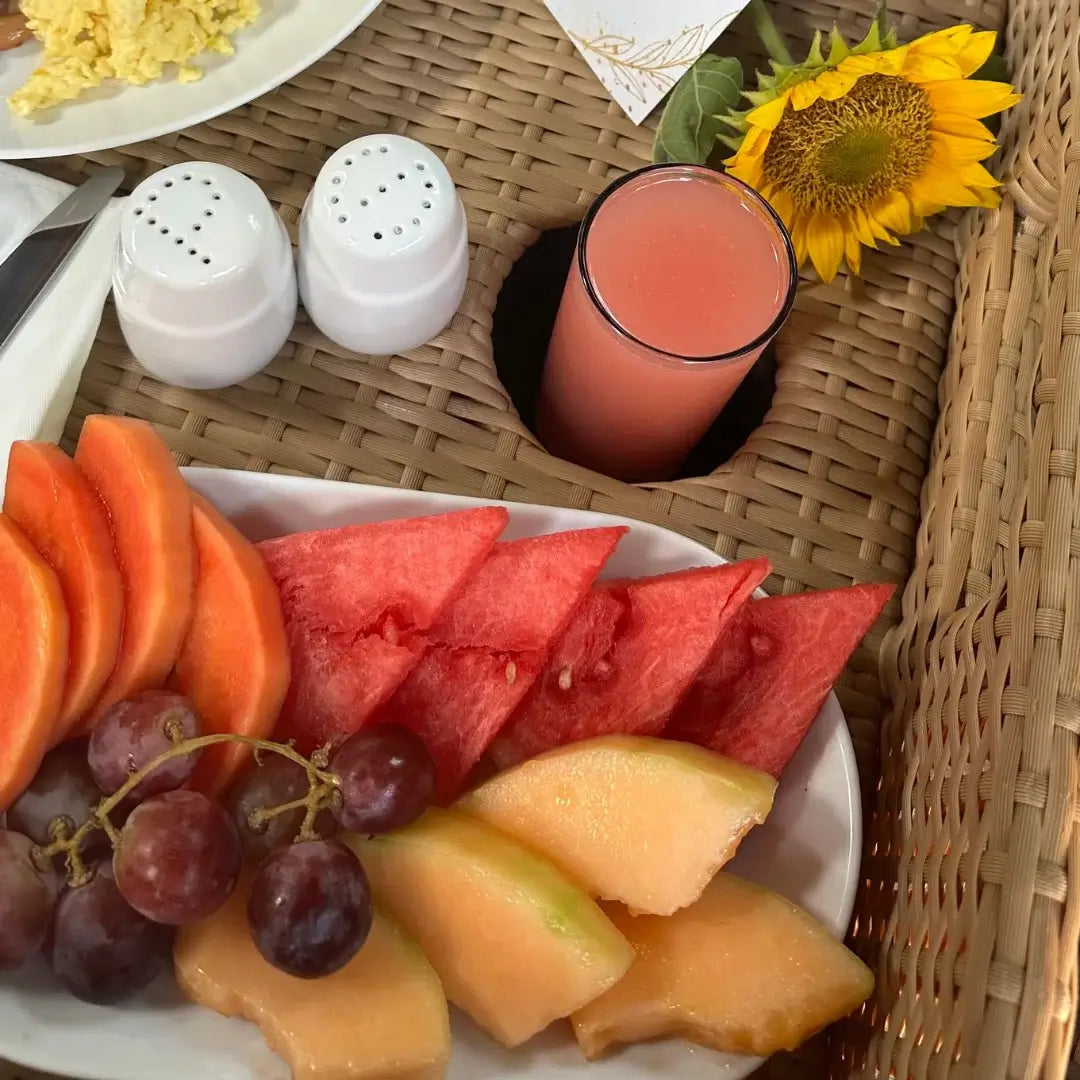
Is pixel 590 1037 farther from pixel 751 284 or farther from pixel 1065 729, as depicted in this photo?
pixel 751 284

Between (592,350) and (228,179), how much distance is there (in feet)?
0.95

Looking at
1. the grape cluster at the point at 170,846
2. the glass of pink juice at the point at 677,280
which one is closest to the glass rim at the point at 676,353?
the glass of pink juice at the point at 677,280

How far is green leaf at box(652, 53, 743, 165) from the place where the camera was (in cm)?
88

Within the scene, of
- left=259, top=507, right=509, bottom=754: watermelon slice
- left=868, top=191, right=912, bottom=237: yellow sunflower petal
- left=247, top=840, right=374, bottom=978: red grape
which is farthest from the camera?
left=868, top=191, right=912, bottom=237: yellow sunflower petal

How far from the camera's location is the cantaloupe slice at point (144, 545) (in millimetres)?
622

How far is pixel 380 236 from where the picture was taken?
72cm

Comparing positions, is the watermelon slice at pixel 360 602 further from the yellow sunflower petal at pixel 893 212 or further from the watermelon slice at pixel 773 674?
the yellow sunflower petal at pixel 893 212

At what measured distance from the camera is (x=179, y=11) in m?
0.85

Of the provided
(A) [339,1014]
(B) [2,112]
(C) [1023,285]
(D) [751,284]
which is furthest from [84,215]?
(C) [1023,285]

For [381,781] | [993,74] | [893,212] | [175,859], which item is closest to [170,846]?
[175,859]

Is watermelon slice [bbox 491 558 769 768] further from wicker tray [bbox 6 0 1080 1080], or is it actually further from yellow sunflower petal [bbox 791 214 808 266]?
yellow sunflower petal [bbox 791 214 808 266]

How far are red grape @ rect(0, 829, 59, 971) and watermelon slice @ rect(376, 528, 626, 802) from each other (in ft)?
0.69

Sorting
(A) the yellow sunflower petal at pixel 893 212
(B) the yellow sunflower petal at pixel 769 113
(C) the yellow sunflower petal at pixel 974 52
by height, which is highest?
(C) the yellow sunflower petal at pixel 974 52

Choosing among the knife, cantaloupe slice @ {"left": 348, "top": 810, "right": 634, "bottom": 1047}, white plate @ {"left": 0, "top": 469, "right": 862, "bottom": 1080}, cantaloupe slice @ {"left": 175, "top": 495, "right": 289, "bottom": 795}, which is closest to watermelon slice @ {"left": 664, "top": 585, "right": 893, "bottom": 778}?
white plate @ {"left": 0, "top": 469, "right": 862, "bottom": 1080}
